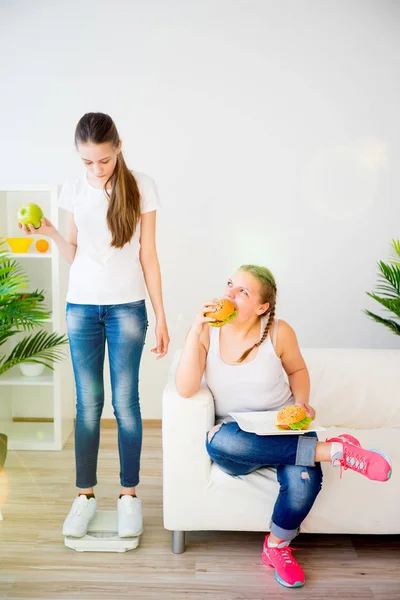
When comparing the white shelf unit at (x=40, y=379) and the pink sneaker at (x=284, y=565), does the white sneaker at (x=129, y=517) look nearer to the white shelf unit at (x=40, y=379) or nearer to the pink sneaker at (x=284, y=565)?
the pink sneaker at (x=284, y=565)

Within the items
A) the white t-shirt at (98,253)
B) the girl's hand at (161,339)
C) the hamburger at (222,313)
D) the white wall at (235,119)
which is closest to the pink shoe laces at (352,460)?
the hamburger at (222,313)

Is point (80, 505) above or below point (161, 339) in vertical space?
below

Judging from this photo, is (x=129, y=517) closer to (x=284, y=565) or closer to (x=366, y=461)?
(x=284, y=565)

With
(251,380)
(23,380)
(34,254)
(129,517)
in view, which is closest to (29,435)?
(23,380)

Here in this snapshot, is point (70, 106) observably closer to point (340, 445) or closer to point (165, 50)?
point (165, 50)

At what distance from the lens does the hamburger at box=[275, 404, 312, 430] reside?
204cm

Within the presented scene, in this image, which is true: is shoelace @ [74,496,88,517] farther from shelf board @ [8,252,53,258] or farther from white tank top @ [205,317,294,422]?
shelf board @ [8,252,53,258]

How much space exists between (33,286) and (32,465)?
95 centimetres

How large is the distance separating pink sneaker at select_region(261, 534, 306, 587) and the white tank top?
46cm

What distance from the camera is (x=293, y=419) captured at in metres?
2.04

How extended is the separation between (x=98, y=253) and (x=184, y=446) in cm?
73

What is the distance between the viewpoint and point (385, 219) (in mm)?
3607

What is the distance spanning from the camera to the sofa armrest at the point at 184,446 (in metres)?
2.20

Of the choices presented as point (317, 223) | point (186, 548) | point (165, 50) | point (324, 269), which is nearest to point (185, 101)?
point (165, 50)
